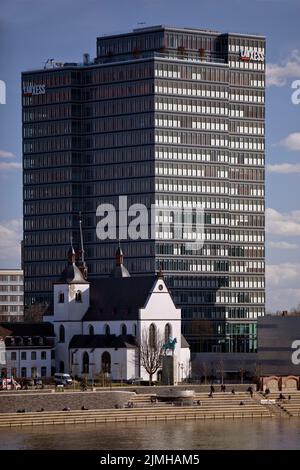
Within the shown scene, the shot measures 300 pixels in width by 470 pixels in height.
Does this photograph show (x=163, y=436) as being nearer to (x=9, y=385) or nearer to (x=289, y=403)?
(x=289, y=403)

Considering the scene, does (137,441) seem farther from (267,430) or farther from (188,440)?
(267,430)

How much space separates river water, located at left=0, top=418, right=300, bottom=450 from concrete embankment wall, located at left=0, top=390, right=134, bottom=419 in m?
5.52

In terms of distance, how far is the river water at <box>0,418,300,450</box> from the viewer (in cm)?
15162

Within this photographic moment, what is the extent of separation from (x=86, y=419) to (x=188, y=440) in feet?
63.4

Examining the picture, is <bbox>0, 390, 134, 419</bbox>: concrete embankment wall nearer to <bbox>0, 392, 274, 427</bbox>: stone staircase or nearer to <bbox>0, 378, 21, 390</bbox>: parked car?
<bbox>0, 392, 274, 427</bbox>: stone staircase

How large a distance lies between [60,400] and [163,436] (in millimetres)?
19251

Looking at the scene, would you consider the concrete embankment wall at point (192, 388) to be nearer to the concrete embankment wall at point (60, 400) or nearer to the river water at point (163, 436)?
the concrete embankment wall at point (60, 400)

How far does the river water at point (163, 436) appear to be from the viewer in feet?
497

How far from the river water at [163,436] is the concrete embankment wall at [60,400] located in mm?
5519

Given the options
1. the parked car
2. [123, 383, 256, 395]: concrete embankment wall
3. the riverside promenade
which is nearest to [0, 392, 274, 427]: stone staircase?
the riverside promenade

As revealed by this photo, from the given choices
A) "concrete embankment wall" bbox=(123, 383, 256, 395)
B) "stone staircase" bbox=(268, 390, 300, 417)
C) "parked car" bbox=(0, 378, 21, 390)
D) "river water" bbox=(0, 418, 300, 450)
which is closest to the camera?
"river water" bbox=(0, 418, 300, 450)

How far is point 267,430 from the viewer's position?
550ft
